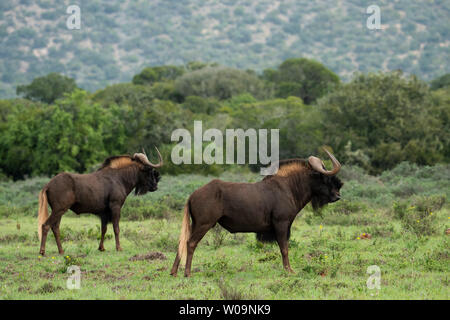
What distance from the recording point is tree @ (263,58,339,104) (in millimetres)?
75438

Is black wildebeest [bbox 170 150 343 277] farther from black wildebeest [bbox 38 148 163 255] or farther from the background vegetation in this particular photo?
the background vegetation

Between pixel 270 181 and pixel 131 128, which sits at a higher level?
pixel 270 181

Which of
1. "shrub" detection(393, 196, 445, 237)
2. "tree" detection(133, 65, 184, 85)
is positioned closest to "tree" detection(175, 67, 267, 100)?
"tree" detection(133, 65, 184, 85)

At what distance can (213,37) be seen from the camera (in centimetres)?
17562

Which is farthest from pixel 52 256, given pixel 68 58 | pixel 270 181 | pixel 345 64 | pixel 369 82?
pixel 68 58

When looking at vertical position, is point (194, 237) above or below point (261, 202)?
below

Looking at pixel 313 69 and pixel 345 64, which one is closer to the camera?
pixel 313 69

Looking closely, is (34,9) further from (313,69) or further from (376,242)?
(376,242)

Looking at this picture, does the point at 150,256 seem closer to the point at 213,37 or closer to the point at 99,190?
the point at 99,190

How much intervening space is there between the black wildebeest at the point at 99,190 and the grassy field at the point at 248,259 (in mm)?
739

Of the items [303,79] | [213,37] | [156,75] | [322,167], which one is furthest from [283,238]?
[213,37]

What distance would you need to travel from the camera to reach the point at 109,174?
44.2 ft

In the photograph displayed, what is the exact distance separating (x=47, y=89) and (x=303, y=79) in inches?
1305

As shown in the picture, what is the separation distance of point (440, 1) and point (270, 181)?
166381 mm
